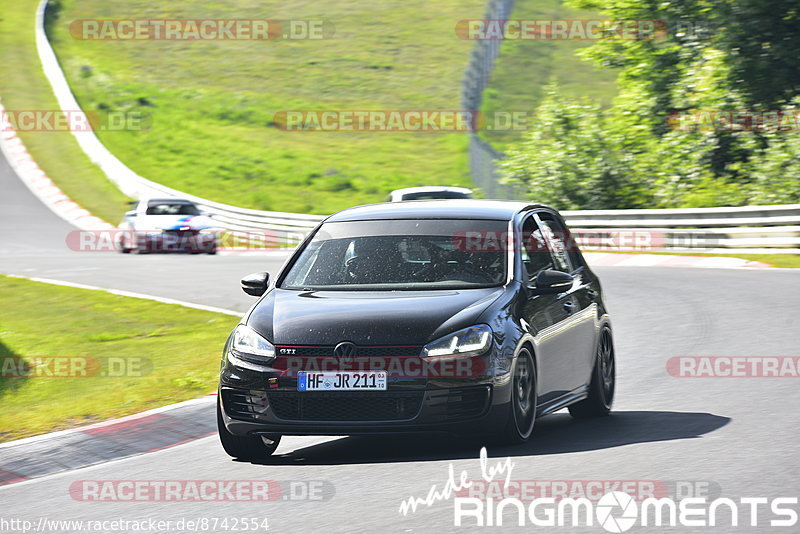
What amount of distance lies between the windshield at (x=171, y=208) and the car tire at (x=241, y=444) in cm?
2458

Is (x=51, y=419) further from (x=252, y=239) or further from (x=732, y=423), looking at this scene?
(x=252, y=239)

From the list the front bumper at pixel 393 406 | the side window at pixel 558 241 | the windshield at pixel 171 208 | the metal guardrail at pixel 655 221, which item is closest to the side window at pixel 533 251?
the side window at pixel 558 241

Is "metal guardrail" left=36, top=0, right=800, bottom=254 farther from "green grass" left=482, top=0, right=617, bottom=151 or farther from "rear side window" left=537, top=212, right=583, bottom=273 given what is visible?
"rear side window" left=537, top=212, right=583, bottom=273

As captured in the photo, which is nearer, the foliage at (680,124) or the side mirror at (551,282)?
the side mirror at (551,282)

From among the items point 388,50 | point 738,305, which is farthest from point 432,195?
point 388,50

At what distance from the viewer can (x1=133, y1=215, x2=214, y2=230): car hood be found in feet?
102

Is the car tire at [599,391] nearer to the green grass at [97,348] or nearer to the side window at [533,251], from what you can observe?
the side window at [533,251]

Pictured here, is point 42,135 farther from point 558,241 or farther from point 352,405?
point 352,405

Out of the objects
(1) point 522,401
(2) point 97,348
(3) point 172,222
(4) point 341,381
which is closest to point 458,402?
(1) point 522,401

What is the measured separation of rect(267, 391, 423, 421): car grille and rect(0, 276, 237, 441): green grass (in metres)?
2.97

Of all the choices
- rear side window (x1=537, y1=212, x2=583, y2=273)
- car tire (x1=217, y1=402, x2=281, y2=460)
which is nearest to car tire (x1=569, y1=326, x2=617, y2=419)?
rear side window (x1=537, y1=212, x2=583, y2=273)

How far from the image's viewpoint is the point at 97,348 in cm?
1391

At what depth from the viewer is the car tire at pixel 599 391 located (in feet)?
29.7

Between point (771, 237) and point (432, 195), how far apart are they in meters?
6.43
